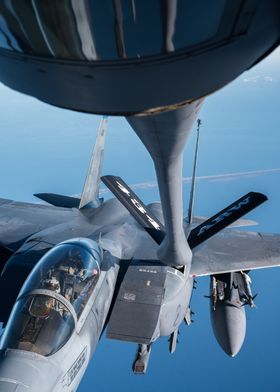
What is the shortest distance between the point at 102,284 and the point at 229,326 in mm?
4260

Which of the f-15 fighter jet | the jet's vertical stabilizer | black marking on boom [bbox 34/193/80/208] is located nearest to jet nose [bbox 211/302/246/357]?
the f-15 fighter jet

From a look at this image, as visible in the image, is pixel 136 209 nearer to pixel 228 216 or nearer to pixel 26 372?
pixel 228 216

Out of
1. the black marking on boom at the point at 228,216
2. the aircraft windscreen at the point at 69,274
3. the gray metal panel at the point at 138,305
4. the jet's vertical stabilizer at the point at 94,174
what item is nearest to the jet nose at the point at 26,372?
the aircraft windscreen at the point at 69,274

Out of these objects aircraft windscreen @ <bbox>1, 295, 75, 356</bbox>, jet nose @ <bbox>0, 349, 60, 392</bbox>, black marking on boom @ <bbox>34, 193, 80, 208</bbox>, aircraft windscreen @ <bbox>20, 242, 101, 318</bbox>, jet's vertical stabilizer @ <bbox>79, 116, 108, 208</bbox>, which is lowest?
jet nose @ <bbox>0, 349, 60, 392</bbox>

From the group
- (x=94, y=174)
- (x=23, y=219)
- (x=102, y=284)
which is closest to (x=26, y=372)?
(x=102, y=284)

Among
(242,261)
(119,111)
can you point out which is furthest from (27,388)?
(242,261)

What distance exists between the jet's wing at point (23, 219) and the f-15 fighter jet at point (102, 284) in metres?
0.04

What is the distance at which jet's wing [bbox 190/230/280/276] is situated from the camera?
8492mm

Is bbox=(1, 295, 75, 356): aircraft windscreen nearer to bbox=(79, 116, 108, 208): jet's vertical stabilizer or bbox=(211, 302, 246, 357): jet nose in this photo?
bbox=(211, 302, 246, 357): jet nose

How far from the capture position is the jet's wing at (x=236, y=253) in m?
8.49

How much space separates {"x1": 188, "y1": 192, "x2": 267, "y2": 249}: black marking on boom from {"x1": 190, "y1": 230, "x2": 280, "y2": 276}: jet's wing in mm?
1717

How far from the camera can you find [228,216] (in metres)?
5.98

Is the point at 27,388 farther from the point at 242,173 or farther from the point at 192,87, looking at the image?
the point at 242,173

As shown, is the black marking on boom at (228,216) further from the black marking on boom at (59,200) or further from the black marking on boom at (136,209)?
the black marking on boom at (59,200)
